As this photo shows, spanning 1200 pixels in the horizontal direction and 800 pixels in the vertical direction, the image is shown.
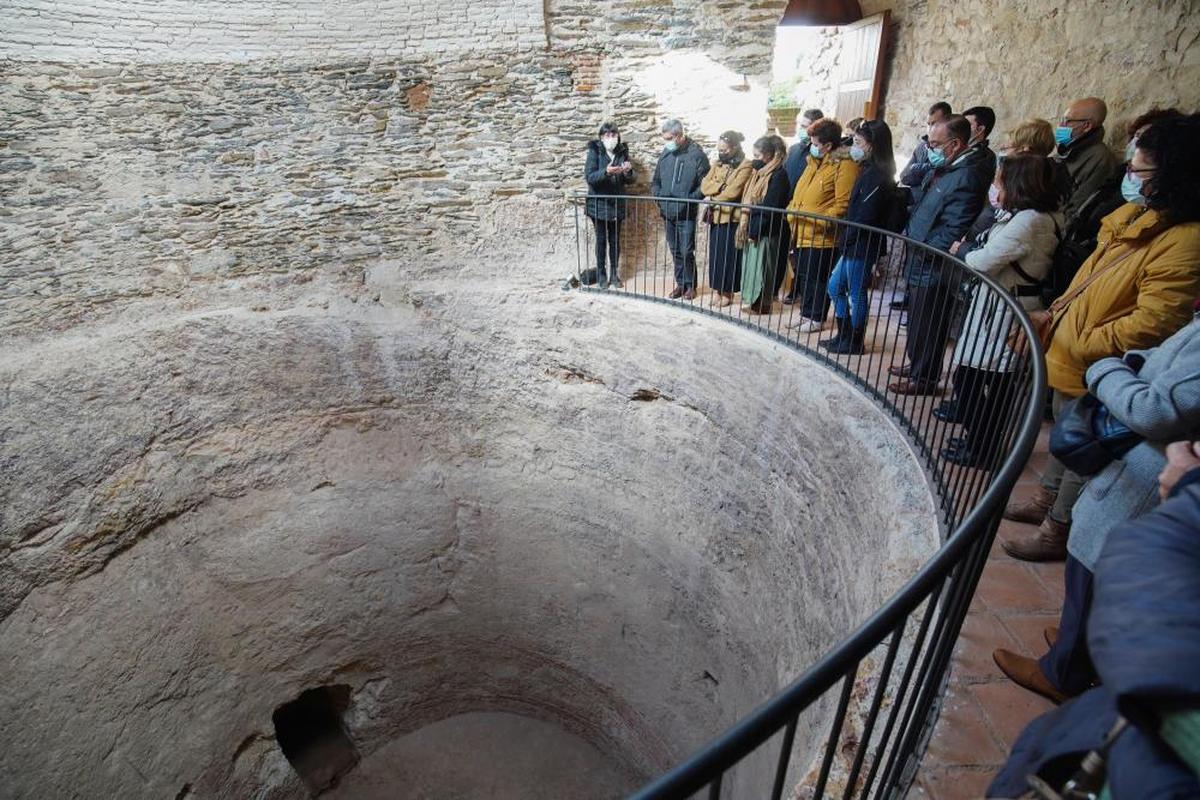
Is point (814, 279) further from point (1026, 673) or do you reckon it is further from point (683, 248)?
point (1026, 673)

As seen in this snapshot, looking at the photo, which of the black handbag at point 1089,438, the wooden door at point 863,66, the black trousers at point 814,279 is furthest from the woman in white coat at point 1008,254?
the wooden door at point 863,66

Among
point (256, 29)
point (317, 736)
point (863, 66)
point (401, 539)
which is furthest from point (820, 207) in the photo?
point (317, 736)

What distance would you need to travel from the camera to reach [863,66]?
26.8 ft

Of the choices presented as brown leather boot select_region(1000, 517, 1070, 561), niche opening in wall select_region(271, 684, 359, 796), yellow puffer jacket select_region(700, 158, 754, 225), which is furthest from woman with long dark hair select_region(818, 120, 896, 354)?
niche opening in wall select_region(271, 684, 359, 796)

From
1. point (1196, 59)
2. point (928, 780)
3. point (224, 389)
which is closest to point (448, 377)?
point (224, 389)

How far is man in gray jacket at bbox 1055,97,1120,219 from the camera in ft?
14.2

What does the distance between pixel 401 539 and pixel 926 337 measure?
5935 mm

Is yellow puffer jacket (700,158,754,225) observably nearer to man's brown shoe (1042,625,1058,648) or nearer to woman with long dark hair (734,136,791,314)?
woman with long dark hair (734,136,791,314)

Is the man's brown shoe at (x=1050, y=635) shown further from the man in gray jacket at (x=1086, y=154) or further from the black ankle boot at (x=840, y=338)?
the man in gray jacket at (x=1086, y=154)

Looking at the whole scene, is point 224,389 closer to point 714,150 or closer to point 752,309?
point 752,309

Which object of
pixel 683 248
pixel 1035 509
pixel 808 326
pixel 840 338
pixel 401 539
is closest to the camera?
pixel 1035 509

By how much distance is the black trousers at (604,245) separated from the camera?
6824 millimetres

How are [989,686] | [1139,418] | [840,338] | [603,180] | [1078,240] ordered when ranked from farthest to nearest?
[603,180] → [840,338] → [1078,240] → [989,686] → [1139,418]

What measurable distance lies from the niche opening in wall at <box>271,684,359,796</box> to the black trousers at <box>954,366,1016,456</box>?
733 centimetres
